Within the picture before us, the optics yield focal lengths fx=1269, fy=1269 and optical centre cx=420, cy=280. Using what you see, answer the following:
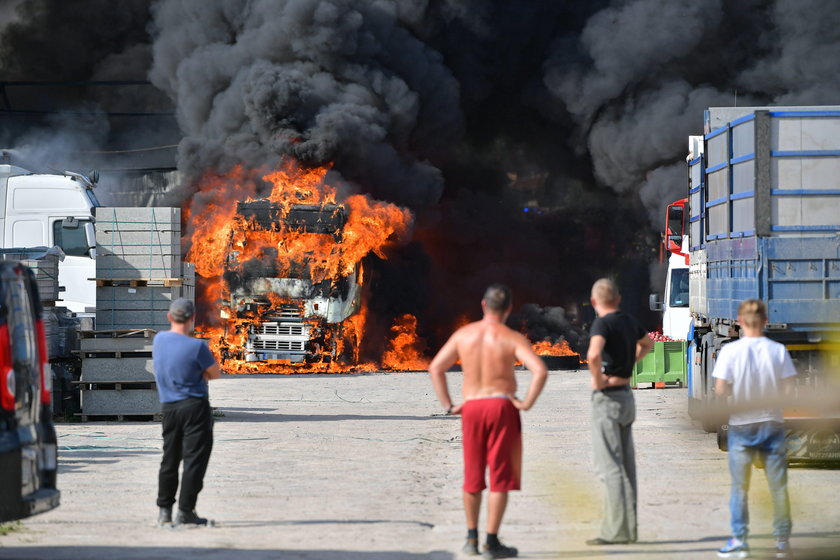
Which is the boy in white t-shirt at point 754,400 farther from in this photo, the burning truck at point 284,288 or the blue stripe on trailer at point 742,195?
the burning truck at point 284,288

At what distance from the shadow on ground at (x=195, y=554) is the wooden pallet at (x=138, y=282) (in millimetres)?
8768

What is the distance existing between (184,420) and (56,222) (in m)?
16.1

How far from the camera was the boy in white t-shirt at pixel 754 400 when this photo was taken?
7.37 m

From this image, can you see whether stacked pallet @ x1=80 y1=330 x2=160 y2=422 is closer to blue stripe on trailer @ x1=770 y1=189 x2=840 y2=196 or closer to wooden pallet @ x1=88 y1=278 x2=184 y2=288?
wooden pallet @ x1=88 y1=278 x2=184 y2=288

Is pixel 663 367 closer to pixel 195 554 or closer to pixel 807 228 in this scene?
pixel 807 228

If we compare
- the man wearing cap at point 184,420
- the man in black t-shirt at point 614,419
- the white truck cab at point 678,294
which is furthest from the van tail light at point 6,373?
the white truck cab at point 678,294

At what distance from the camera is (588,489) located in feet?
33.6

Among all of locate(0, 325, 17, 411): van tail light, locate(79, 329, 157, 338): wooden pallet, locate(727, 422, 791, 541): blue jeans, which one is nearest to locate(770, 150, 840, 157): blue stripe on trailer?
locate(727, 422, 791, 541): blue jeans

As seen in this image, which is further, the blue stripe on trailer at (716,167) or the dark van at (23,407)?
the blue stripe on trailer at (716,167)

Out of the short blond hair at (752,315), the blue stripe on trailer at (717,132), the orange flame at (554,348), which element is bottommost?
the orange flame at (554,348)

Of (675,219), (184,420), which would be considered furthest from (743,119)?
(184,420)

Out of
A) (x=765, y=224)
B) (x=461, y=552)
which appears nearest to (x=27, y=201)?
(x=765, y=224)

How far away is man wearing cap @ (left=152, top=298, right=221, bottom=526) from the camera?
27.2 ft

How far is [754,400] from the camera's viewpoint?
24.3ft
